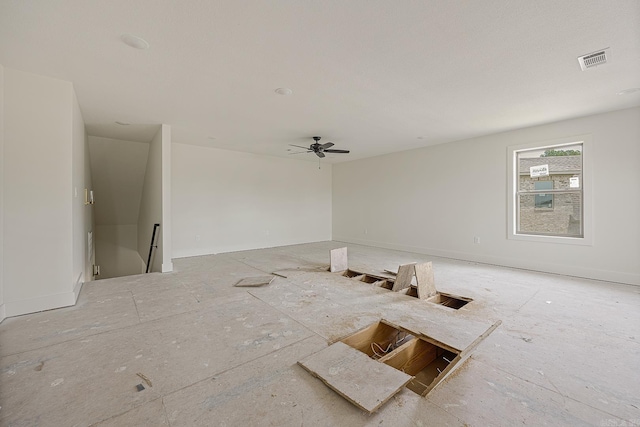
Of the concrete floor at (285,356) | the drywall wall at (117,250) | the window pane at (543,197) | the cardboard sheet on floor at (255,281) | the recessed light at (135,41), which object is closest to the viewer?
the concrete floor at (285,356)

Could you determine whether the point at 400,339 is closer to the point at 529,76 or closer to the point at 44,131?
the point at 529,76

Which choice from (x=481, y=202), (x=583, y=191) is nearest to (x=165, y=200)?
(x=481, y=202)

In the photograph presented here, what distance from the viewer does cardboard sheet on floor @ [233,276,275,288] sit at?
12.3 feet

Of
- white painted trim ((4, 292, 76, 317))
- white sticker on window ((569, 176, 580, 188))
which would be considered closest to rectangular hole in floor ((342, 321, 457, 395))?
white painted trim ((4, 292, 76, 317))

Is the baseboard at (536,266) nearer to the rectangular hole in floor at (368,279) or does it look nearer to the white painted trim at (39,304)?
the rectangular hole in floor at (368,279)

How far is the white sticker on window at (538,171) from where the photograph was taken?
4.68 meters

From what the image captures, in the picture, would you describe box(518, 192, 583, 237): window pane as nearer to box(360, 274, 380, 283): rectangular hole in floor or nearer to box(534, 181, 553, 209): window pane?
box(534, 181, 553, 209): window pane

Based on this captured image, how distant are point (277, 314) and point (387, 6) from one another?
9.30ft

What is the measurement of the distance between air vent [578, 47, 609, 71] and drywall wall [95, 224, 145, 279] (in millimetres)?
9424

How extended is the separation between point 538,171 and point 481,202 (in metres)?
1.04

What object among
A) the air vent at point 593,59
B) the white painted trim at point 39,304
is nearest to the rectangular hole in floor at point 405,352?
the air vent at point 593,59

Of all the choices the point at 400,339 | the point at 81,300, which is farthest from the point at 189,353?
the point at 81,300

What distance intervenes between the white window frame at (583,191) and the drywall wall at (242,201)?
5.08 metres

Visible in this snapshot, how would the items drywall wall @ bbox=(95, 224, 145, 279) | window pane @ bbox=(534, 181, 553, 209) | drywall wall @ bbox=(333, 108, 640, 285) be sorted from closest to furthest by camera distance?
drywall wall @ bbox=(333, 108, 640, 285) < window pane @ bbox=(534, 181, 553, 209) < drywall wall @ bbox=(95, 224, 145, 279)
